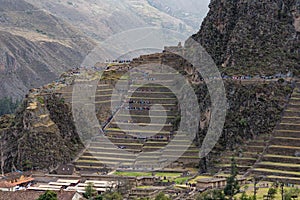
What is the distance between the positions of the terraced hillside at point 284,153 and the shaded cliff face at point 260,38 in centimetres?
662

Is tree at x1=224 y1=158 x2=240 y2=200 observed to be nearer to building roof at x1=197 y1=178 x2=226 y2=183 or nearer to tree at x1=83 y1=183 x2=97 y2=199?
building roof at x1=197 y1=178 x2=226 y2=183

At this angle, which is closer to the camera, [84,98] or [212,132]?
[212,132]

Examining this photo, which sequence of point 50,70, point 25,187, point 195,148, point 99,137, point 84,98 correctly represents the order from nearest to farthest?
1. point 25,187
2. point 195,148
3. point 99,137
4. point 84,98
5. point 50,70

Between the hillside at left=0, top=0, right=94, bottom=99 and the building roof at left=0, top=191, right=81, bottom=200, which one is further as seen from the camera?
the hillside at left=0, top=0, right=94, bottom=99

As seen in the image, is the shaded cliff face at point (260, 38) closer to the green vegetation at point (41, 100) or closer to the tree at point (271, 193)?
the green vegetation at point (41, 100)

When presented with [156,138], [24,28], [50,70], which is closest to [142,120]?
[156,138]

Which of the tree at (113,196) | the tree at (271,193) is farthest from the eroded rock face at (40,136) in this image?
the tree at (271,193)

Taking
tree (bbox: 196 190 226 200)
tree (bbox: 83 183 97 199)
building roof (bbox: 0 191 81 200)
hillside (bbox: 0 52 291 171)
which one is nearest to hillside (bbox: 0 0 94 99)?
hillside (bbox: 0 52 291 171)

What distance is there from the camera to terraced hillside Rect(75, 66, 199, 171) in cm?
6506

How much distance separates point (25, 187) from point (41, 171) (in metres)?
5.17

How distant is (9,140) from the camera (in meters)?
71.8

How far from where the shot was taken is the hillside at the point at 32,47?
150 meters

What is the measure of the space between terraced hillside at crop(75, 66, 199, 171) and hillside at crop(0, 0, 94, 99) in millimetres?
69242

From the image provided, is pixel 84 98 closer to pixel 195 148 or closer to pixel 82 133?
pixel 82 133
